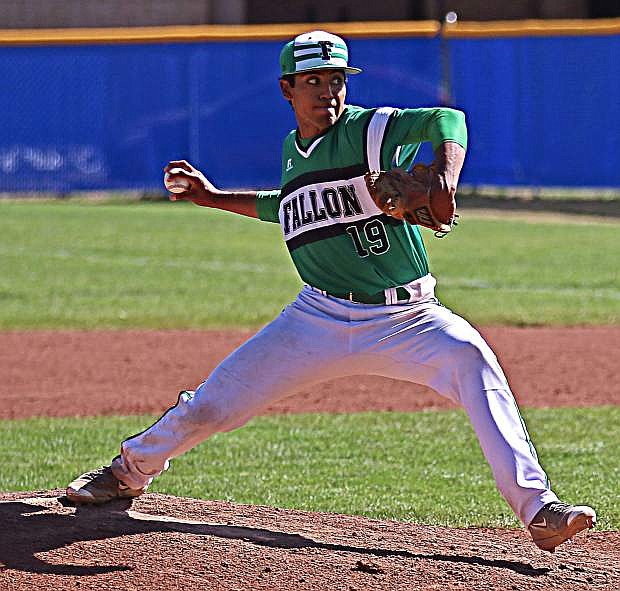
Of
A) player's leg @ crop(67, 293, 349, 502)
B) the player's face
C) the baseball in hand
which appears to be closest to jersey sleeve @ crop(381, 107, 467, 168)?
the player's face

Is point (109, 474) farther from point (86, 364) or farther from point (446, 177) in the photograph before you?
point (86, 364)

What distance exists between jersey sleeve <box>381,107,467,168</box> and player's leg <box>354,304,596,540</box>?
1.98 feet

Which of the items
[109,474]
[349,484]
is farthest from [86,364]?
[109,474]

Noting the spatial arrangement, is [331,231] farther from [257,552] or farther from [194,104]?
[194,104]

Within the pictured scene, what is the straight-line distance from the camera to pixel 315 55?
4723 mm

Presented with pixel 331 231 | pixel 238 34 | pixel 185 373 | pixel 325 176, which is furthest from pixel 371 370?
pixel 238 34

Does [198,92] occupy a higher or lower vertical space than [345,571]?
higher

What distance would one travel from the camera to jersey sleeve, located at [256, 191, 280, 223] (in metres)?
5.36

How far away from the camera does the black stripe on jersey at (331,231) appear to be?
185 inches

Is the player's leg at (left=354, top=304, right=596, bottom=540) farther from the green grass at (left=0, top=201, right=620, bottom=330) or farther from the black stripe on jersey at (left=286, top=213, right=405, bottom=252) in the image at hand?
the green grass at (left=0, top=201, right=620, bottom=330)

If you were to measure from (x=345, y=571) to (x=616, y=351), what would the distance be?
6158mm

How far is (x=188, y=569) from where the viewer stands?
453cm

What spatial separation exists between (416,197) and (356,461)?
3.17 m

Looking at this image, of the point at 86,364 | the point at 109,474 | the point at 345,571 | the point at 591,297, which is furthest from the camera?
the point at 591,297
